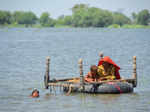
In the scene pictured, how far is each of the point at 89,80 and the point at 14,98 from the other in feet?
A: 13.1

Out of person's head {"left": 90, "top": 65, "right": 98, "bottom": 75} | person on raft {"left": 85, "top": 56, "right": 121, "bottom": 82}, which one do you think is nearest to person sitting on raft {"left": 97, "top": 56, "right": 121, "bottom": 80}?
person on raft {"left": 85, "top": 56, "right": 121, "bottom": 82}

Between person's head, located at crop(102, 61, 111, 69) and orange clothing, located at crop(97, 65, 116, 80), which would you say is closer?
orange clothing, located at crop(97, 65, 116, 80)

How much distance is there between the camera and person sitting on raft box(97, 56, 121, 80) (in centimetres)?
2589

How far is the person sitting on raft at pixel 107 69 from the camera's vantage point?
1019 inches

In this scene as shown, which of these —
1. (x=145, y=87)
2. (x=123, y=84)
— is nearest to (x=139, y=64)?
(x=145, y=87)

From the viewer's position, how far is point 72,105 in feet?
77.9

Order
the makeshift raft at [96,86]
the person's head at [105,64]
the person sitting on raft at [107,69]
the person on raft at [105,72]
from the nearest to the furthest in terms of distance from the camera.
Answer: the makeshift raft at [96,86] → the person on raft at [105,72] → the person sitting on raft at [107,69] → the person's head at [105,64]

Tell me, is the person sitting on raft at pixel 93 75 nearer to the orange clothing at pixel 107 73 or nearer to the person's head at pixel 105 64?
the orange clothing at pixel 107 73

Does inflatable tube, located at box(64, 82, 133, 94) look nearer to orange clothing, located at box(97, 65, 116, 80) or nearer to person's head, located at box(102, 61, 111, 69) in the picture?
orange clothing, located at box(97, 65, 116, 80)

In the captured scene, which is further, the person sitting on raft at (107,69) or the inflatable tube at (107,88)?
the person sitting on raft at (107,69)

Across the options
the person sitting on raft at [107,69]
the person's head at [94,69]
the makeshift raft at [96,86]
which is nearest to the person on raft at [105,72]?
the person sitting on raft at [107,69]

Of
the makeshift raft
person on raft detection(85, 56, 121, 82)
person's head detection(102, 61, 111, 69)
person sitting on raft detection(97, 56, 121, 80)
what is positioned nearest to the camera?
the makeshift raft

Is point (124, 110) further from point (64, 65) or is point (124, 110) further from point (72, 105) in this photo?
point (64, 65)

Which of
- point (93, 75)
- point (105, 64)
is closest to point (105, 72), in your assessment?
point (105, 64)
